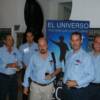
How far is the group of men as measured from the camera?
4141 millimetres

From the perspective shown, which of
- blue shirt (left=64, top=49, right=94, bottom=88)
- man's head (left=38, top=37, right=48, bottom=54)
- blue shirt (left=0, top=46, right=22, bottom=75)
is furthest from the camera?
blue shirt (left=0, top=46, right=22, bottom=75)

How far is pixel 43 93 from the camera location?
467cm

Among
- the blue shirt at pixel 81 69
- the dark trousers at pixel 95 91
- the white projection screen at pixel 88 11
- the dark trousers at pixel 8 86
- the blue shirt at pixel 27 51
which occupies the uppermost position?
the white projection screen at pixel 88 11

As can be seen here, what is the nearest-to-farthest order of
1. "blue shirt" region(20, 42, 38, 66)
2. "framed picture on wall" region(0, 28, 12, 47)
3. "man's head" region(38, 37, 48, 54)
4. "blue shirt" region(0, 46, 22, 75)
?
"man's head" region(38, 37, 48, 54), "blue shirt" region(0, 46, 22, 75), "blue shirt" region(20, 42, 38, 66), "framed picture on wall" region(0, 28, 12, 47)

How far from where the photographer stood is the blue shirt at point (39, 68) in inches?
182

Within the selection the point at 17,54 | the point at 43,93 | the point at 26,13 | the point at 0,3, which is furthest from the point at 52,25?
the point at 0,3

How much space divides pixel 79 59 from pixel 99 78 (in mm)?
699

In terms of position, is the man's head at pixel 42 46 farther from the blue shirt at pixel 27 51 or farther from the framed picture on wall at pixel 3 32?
the framed picture on wall at pixel 3 32

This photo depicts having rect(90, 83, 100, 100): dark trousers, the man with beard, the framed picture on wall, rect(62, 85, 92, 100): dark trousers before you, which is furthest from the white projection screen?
the framed picture on wall

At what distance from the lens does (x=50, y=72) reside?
15.3 feet

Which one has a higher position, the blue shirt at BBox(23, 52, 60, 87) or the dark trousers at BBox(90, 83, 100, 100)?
the blue shirt at BBox(23, 52, 60, 87)

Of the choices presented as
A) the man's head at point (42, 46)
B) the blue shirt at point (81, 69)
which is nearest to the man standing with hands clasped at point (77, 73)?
the blue shirt at point (81, 69)

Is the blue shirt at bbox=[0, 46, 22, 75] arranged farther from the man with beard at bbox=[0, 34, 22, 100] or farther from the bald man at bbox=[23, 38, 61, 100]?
the bald man at bbox=[23, 38, 61, 100]

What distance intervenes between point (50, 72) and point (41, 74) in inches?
5.6
